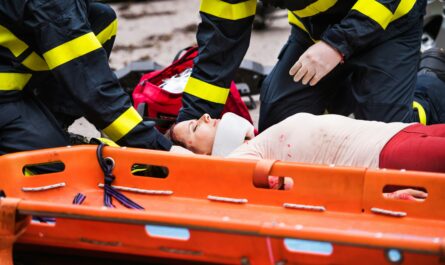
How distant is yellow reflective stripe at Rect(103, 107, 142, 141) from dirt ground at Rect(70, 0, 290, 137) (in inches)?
113

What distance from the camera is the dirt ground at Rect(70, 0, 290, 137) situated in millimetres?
5918

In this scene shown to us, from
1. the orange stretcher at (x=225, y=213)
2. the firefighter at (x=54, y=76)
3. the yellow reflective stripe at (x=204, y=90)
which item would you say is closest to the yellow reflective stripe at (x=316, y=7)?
the yellow reflective stripe at (x=204, y=90)

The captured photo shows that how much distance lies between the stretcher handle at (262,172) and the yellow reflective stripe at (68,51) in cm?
80

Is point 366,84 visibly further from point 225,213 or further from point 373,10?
point 225,213

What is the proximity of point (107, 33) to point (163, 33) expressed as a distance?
3.40 m

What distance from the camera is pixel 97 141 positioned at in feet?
10.2

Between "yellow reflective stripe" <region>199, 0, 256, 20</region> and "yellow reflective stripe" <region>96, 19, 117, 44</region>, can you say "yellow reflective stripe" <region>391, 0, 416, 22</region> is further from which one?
"yellow reflective stripe" <region>96, 19, 117, 44</region>

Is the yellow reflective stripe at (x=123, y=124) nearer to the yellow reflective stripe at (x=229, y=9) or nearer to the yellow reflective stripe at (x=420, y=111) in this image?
the yellow reflective stripe at (x=229, y=9)

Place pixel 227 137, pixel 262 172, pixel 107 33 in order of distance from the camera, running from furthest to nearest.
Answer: pixel 107 33 → pixel 227 137 → pixel 262 172

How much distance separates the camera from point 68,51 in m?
2.68

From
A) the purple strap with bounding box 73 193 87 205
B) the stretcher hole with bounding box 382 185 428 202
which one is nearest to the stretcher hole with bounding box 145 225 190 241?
the purple strap with bounding box 73 193 87 205

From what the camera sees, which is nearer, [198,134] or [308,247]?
[308,247]

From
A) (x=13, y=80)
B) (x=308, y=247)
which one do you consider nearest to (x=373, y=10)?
(x=13, y=80)

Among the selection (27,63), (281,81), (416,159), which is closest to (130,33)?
(281,81)
